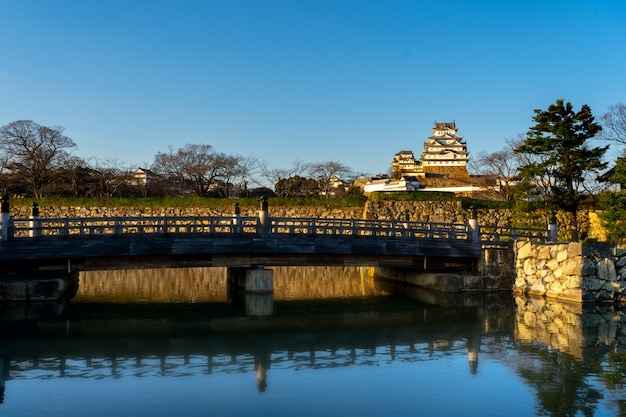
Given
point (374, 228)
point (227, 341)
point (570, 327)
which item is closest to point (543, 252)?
point (570, 327)

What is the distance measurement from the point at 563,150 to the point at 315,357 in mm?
24487

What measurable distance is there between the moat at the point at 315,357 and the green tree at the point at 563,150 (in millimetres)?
13491

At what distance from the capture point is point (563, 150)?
3139 centimetres

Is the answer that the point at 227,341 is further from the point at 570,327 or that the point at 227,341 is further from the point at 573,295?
the point at 573,295

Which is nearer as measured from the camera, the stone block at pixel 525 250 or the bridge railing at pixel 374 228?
the bridge railing at pixel 374 228

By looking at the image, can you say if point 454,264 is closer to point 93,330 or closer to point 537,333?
point 537,333

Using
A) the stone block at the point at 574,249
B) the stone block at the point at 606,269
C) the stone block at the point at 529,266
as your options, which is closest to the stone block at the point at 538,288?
the stone block at the point at 529,266

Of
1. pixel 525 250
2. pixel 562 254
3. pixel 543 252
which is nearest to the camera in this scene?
pixel 562 254

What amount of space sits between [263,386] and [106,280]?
2120 centimetres

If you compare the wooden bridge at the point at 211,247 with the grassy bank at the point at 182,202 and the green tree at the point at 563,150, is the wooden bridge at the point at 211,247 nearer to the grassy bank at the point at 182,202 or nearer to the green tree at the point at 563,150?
the green tree at the point at 563,150

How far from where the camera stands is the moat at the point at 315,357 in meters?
8.76

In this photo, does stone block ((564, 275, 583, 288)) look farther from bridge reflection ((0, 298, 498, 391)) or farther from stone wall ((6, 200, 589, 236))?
stone wall ((6, 200, 589, 236))

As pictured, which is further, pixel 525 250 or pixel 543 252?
pixel 525 250

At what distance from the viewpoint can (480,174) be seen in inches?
2060
